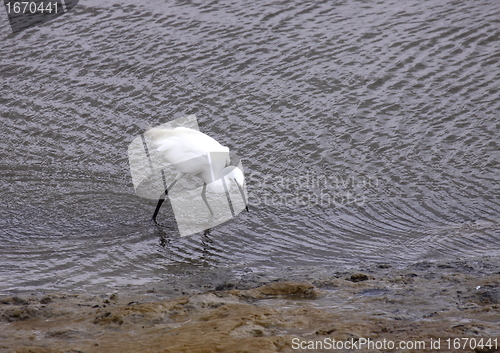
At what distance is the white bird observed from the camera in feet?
19.9

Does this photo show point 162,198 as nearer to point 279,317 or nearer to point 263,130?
point 263,130

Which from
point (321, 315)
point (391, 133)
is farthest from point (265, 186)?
point (321, 315)

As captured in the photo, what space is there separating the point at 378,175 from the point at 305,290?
3.03 metres

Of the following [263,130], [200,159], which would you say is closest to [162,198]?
[200,159]

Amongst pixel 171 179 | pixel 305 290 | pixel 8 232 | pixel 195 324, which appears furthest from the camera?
pixel 171 179

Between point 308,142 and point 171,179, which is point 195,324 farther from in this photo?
point 308,142

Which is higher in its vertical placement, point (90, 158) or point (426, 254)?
point (90, 158)

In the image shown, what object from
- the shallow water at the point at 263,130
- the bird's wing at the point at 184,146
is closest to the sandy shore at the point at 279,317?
the shallow water at the point at 263,130

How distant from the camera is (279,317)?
11.7 feet

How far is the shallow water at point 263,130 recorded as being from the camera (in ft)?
18.0

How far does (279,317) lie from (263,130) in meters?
4.37

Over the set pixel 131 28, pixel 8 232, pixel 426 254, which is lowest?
pixel 426 254

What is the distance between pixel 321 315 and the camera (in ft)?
11.9

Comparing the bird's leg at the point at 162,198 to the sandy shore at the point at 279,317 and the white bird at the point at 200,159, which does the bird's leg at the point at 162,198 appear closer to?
the white bird at the point at 200,159
